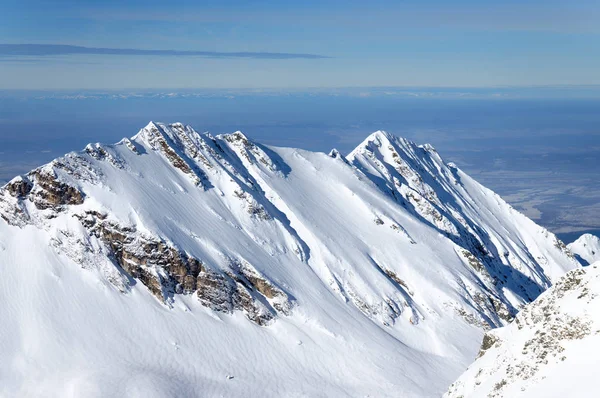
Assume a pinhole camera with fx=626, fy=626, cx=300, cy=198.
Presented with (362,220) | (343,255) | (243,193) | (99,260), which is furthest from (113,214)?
(362,220)

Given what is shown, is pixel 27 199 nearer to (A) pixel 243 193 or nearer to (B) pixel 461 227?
(A) pixel 243 193

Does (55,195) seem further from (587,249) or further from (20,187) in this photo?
(587,249)

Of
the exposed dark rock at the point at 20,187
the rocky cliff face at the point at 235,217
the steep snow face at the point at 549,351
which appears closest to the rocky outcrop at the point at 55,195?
the rocky cliff face at the point at 235,217

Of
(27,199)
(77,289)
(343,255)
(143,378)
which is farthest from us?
(343,255)

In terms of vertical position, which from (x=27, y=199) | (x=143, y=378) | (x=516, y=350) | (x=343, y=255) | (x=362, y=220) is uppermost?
(x=27, y=199)

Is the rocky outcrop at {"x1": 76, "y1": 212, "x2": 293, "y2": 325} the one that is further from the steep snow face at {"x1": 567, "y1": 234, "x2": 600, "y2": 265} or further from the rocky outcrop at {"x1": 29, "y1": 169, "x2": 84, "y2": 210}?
the steep snow face at {"x1": 567, "y1": 234, "x2": 600, "y2": 265}

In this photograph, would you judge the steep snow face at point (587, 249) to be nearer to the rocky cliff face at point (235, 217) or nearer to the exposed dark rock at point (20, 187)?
the rocky cliff face at point (235, 217)
